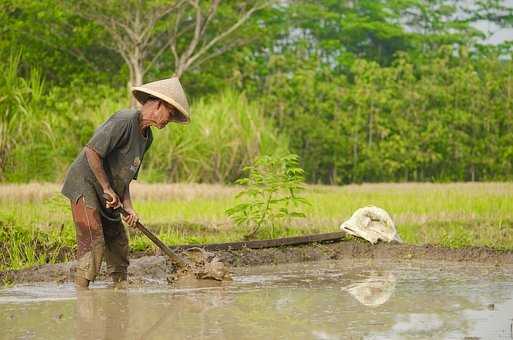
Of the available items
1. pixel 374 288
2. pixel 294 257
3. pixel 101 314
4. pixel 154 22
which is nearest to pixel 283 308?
pixel 101 314

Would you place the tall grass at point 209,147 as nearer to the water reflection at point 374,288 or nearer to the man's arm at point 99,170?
the water reflection at point 374,288

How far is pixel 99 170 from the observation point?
264 inches

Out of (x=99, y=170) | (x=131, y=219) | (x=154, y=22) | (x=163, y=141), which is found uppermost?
(x=154, y=22)

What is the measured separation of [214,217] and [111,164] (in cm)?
481

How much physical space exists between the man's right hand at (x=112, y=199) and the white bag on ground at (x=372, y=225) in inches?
148

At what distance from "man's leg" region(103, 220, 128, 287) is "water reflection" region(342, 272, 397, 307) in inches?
65.0

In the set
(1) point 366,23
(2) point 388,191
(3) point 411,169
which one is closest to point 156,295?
(2) point 388,191

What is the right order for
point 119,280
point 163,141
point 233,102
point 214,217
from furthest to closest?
point 233,102
point 163,141
point 214,217
point 119,280

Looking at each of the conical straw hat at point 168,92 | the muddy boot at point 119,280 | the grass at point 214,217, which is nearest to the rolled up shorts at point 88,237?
the muddy boot at point 119,280

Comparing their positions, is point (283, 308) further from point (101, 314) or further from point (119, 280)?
point (119, 280)

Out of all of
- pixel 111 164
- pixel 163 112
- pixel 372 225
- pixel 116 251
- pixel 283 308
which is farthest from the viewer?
pixel 372 225

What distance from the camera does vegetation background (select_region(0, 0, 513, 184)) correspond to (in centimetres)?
1803

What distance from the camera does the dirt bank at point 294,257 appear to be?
8.04 metres

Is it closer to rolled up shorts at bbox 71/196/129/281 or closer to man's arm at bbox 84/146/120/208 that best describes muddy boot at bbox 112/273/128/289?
rolled up shorts at bbox 71/196/129/281
